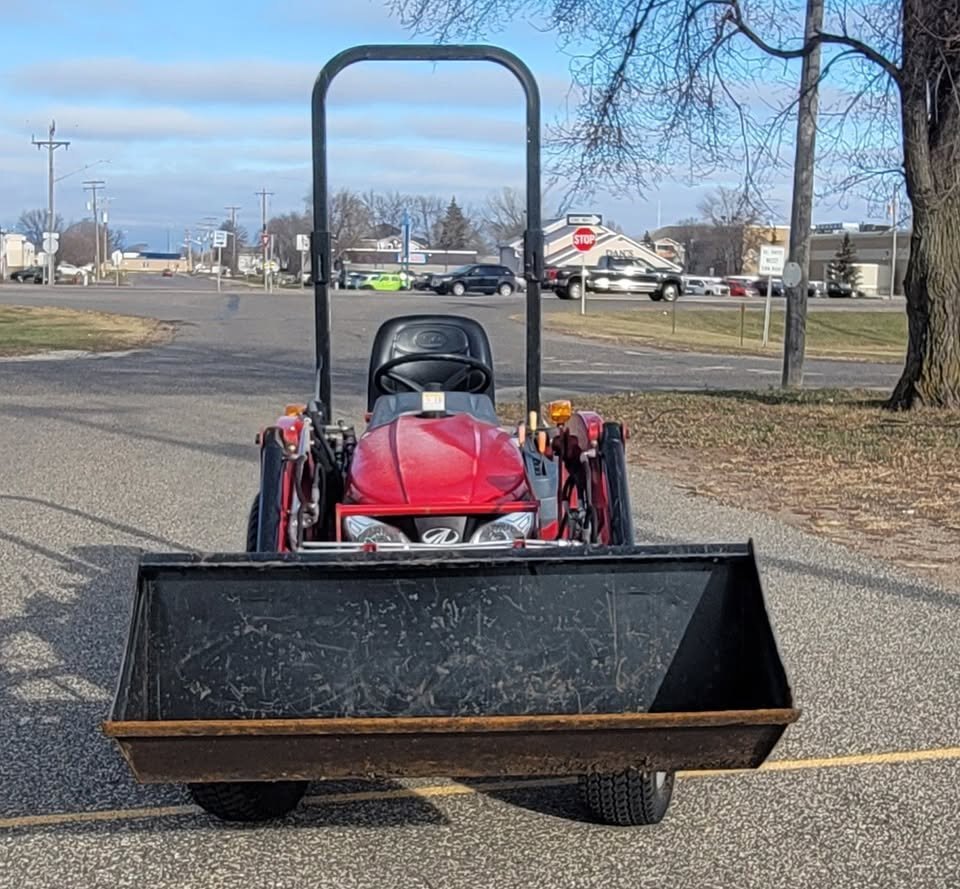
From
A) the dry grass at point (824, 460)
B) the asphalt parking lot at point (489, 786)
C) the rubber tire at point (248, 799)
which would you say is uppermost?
the rubber tire at point (248, 799)

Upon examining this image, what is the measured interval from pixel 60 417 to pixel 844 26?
9584 mm

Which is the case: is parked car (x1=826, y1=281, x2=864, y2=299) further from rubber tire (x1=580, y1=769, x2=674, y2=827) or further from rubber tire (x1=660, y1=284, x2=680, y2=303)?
rubber tire (x1=580, y1=769, x2=674, y2=827)

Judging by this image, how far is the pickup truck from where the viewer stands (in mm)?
57250

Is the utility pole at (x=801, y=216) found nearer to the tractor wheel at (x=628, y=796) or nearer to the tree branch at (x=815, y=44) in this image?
the tree branch at (x=815, y=44)

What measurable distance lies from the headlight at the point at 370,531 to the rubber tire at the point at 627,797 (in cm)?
119

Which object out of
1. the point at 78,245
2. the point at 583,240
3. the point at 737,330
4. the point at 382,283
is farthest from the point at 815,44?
the point at 78,245

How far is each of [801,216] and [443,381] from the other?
46.4 feet

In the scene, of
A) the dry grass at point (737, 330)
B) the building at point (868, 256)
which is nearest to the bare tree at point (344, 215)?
the dry grass at point (737, 330)

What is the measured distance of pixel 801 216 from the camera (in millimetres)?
19281

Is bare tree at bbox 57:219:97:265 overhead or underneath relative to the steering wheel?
underneath

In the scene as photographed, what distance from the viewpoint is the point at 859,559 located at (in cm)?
813

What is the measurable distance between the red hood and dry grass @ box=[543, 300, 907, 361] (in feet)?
90.4

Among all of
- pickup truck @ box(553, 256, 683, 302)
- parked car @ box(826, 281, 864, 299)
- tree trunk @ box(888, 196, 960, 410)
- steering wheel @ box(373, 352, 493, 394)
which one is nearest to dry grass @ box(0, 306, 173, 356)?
tree trunk @ box(888, 196, 960, 410)

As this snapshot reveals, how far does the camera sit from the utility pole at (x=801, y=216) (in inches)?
685
